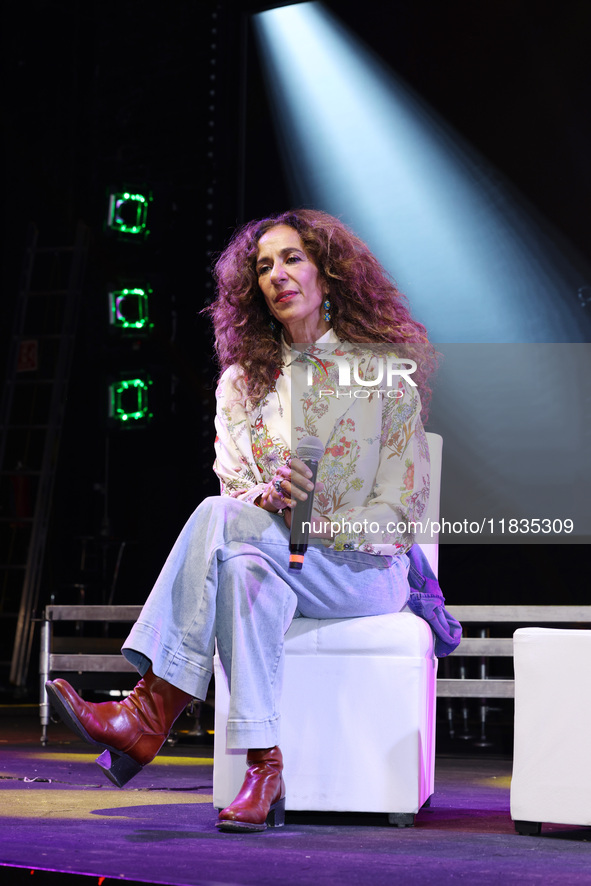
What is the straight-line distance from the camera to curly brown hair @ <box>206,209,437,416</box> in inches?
88.2

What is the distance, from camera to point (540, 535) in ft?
14.9

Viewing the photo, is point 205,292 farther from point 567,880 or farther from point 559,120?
point 567,880

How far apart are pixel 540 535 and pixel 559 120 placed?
173 cm

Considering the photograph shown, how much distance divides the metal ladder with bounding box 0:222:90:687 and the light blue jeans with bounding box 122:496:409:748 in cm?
386

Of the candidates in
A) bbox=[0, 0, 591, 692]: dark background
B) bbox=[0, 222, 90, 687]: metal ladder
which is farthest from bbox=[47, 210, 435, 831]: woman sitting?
bbox=[0, 222, 90, 687]: metal ladder

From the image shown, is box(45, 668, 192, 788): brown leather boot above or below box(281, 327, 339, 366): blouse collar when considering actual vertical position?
below

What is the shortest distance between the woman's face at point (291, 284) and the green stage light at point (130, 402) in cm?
274

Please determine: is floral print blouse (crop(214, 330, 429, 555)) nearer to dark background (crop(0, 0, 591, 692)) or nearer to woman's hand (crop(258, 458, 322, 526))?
woman's hand (crop(258, 458, 322, 526))

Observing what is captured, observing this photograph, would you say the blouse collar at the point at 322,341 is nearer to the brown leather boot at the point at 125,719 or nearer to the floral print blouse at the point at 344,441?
the floral print blouse at the point at 344,441

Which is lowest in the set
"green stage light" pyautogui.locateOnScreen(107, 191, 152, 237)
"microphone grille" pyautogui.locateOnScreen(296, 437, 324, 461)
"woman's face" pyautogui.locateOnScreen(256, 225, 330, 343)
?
"microphone grille" pyautogui.locateOnScreen(296, 437, 324, 461)

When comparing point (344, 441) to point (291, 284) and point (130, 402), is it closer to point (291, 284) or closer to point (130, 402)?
point (291, 284)

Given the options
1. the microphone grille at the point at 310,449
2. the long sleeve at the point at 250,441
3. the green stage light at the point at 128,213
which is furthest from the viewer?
the green stage light at the point at 128,213

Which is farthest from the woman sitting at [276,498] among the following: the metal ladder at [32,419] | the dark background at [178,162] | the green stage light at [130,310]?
the metal ladder at [32,419]

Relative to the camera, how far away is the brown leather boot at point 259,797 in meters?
1.70
